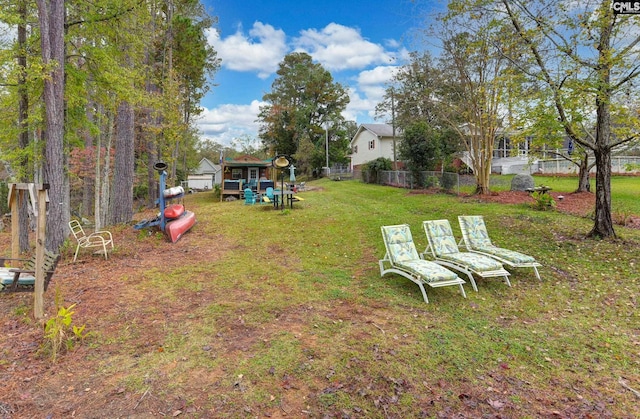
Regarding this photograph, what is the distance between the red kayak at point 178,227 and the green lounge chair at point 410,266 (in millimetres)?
5772

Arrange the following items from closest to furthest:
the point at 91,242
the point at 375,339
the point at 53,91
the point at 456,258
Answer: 1. the point at 375,339
2. the point at 456,258
3. the point at 53,91
4. the point at 91,242

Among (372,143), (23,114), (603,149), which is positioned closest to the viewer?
(603,149)

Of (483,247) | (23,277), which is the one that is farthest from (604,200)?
(23,277)

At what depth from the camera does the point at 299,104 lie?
4022 centimetres

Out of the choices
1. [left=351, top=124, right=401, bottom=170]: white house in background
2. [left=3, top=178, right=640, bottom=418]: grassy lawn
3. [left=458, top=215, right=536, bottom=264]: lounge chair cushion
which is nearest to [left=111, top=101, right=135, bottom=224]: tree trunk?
[left=3, top=178, right=640, bottom=418]: grassy lawn

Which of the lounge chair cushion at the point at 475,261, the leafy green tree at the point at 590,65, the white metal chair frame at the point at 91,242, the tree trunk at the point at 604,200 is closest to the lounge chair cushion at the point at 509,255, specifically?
the lounge chair cushion at the point at 475,261

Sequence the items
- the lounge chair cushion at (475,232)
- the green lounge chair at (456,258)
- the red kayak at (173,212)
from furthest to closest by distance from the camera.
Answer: the red kayak at (173,212) → the lounge chair cushion at (475,232) → the green lounge chair at (456,258)

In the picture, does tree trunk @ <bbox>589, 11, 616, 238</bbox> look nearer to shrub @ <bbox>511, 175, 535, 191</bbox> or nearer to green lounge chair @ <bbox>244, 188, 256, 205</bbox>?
shrub @ <bbox>511, 175, 535, 191</bbox>

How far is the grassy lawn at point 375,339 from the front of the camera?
2918 mm

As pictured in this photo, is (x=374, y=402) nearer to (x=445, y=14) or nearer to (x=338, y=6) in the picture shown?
(x=445, y=14)

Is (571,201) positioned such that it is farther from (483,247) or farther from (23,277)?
(23,277)

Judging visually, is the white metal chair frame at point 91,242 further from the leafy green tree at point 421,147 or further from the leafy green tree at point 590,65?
the leafy green tree at point 421,147

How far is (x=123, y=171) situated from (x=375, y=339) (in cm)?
1164

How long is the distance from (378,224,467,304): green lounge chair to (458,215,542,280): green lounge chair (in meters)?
1.29
